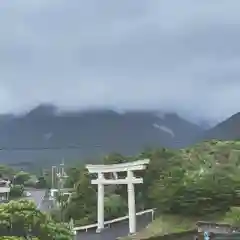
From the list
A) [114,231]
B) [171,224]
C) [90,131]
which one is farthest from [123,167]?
[90,131]

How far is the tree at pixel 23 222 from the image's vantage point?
12.4 meters

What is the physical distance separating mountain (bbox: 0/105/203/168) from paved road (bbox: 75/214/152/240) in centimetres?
4524

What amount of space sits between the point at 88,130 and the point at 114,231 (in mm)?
72829

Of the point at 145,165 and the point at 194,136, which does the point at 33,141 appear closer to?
the point at 194,136

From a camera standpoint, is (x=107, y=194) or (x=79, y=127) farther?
(x=79, y=127)

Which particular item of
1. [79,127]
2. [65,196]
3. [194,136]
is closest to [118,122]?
[79,127]

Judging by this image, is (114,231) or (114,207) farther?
(114,207)

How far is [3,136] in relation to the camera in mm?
85062

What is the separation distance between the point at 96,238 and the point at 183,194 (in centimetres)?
376

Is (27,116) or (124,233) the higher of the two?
(27,116)

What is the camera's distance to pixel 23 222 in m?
12.4

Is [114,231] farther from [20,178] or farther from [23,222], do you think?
[20,178]

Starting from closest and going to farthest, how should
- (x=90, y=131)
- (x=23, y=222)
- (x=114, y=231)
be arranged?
1. (x=23, y=222)
2. (x=114, y=231)
3. (x=90, y=131)

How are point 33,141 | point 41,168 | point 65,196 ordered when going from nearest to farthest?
1. point 65,196
2. point 41,168
3. point 33,141
